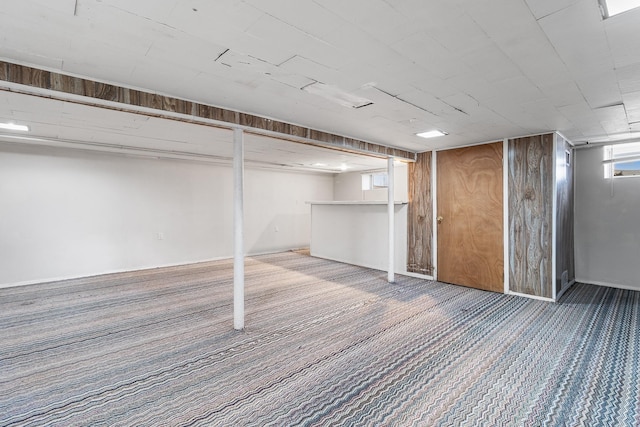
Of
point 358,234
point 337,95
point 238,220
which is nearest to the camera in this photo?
point 337,95

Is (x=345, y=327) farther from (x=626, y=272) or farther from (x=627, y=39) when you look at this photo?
(x=626, y=272)

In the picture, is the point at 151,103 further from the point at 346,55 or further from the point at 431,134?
the point at 431,134

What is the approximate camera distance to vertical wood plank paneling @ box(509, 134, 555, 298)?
12.9 feet

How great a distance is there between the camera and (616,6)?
1.44 meters

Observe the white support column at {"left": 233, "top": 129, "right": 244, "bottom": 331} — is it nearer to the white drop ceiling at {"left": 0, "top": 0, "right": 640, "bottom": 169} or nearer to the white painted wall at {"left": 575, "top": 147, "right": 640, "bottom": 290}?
the white drop ceiling at {"left": 0, "top": 0, "right": 640, "bottom": 169}

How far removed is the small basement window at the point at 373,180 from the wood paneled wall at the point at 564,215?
12.5ft

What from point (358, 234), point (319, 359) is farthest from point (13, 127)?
point (358, 234)

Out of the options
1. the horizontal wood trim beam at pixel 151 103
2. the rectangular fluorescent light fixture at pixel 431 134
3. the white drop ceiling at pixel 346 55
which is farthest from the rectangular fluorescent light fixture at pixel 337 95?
the rectangular fluorescent light fixture at pixel 431 134

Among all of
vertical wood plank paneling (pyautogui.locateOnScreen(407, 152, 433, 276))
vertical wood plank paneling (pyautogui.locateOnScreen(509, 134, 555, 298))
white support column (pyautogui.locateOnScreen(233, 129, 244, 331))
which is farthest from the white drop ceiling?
vertical wood plank paneling (pyautogui.locateOnScreen(407, 152, 433, 276))

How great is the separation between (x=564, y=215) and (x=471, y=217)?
126 centimetres

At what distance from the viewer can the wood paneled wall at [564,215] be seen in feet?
13.1

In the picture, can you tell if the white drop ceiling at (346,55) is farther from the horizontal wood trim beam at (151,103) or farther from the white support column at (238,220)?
the white support column at (238,220)

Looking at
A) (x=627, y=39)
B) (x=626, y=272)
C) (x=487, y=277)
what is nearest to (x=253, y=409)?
(x=627, y=39)

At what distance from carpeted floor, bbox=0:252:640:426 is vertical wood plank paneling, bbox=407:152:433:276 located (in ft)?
3.09
